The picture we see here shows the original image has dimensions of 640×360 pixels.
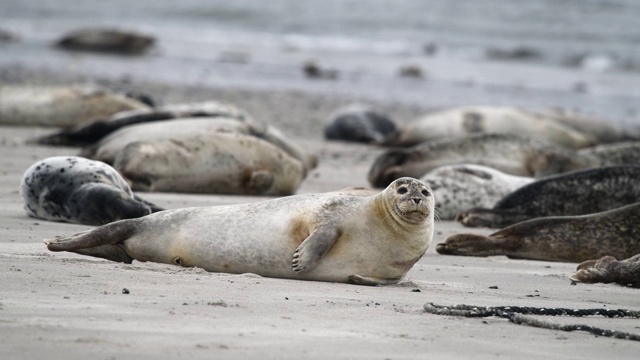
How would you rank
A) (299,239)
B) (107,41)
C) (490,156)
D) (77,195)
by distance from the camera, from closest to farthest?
(299,239)
(77,195)
(490,156)
(107,41)

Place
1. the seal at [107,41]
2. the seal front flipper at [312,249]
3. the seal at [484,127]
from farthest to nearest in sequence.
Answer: the seal at [107,41] → the seal at [484,127] → the seal front flipper at [312,249]

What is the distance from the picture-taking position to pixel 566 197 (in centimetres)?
759

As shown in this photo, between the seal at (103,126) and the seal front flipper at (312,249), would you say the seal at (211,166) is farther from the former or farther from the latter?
the seal front flipper at (312,249)

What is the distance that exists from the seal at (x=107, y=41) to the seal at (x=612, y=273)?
1883cm

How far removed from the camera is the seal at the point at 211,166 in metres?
8.00

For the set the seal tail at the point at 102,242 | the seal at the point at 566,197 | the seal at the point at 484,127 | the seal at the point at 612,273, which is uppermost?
the seal at the point at 484,127

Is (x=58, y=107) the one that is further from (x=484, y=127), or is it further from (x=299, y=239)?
(x=299, y=239)

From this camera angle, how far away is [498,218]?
7449 mm

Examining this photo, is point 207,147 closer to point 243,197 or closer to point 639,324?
point 243,197

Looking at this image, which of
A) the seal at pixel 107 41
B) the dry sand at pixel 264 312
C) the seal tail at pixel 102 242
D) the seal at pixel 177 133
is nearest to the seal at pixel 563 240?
the dry sand at pixel 264 312

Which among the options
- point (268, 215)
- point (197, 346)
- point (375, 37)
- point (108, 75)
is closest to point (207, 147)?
point (268, 215)

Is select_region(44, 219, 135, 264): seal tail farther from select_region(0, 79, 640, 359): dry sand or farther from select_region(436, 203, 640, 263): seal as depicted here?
select_region(436, 203, 640, 263): seal

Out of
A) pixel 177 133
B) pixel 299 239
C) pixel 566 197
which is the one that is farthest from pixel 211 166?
pixel 299 239

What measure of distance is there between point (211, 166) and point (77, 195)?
81.1 inches
